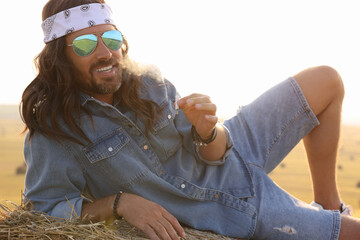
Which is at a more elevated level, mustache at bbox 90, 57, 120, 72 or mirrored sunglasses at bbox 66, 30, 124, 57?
mirrored sunglasses at bbox 66, 30, 124, 57

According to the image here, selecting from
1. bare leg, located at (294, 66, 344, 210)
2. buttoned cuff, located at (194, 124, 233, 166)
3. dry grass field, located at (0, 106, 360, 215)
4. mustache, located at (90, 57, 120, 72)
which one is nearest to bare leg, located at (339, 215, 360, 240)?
bare leg, located at (294, 66, 344, 210)

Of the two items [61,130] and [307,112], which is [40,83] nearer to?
[61,130]

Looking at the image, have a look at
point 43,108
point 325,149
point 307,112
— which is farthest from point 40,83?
point 325,149

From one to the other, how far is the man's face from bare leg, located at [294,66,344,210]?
143 centimetres

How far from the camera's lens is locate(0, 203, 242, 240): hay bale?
8.27 ft

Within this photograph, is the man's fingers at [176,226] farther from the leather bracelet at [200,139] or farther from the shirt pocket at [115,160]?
the leather bracelet at [200,139]

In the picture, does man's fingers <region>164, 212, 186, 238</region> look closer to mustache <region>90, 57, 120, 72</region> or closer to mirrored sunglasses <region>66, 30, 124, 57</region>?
mustache <region>90, 57, 120, 72</region>

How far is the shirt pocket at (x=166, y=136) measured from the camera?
3066mm

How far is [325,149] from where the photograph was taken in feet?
12.0

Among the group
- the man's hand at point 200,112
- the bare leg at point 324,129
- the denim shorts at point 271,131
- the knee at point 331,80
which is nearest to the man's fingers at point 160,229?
the man's hand at point 200,112

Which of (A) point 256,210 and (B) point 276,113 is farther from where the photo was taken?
(B) point 276,113

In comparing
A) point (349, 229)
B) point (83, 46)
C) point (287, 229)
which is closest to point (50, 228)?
point (83, 46)

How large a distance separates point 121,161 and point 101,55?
0.72 metres

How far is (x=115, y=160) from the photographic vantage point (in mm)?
2891
